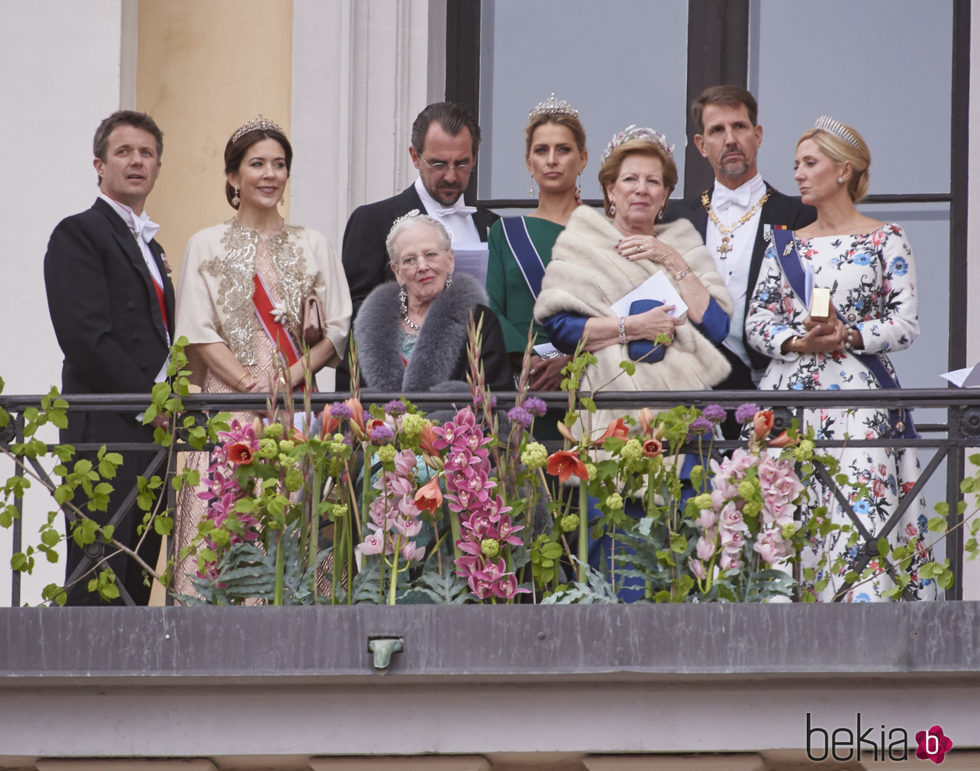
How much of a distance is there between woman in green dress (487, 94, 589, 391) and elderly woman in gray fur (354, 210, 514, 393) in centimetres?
19

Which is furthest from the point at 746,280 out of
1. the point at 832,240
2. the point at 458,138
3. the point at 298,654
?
the point at 298,654

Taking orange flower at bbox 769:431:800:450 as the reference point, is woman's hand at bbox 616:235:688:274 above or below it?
above

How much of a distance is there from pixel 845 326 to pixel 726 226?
0.66 meters

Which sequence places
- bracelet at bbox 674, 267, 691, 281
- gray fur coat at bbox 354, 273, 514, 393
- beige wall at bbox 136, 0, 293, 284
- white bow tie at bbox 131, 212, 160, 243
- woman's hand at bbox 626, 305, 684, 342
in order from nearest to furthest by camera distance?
gray fur coat at bbox 354, 273, 514, 393 → woman's hand at bbox 626, 305, 684, 342 → bracelet at bbox 674, 267, 691, 281 → white bow tie at bbox 131, 212, 160, 243 → beige wall at bbox 136, 0, 293, 284

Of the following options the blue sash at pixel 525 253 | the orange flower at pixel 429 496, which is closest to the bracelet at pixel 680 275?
the blue sash at pixel 525 253

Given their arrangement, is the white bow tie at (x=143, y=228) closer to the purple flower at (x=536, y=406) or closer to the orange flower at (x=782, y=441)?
the purple flower at (x=536, y=406)

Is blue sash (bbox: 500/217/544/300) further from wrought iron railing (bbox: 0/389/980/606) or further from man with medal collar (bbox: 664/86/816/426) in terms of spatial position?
wrought iron railing (bbox: 0/389/980/606)

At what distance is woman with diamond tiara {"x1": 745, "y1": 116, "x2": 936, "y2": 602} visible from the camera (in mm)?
6078

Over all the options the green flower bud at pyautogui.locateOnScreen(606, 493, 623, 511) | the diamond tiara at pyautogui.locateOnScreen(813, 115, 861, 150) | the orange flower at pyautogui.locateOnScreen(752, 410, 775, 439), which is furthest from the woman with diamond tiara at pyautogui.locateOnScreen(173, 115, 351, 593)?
the diamond tiara at pyautogui.locateOnScreen(813, 115, 861, 150)

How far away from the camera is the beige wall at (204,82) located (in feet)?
27.3

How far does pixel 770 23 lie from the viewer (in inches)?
331

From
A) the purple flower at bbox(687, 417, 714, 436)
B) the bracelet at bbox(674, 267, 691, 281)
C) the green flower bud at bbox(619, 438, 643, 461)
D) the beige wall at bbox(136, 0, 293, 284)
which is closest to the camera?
the green flower bud at bbox(619, 438, 643, 461)

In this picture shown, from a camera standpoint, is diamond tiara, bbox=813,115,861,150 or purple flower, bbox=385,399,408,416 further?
diamond tiara, bbox=813,115,861,150

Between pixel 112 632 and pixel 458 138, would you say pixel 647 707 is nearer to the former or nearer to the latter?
pixel 112 632
